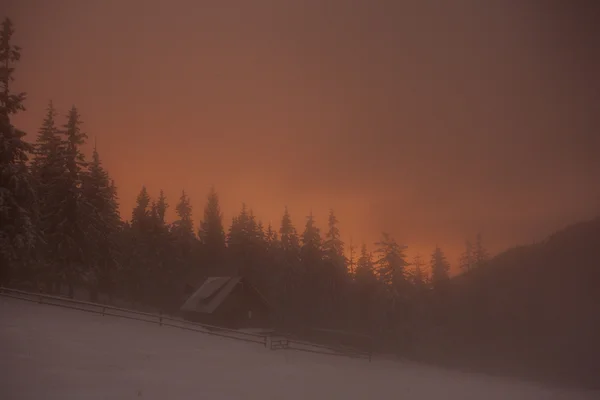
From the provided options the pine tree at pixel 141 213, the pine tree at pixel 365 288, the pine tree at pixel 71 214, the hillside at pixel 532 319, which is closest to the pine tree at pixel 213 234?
the pine tree at pixel 141 213

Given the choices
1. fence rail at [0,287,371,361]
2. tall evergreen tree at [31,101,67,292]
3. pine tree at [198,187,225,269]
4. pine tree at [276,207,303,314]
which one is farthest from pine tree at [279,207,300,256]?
tall evergreen tree at [31,101,67,292]

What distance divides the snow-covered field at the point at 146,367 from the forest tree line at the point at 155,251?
840cm

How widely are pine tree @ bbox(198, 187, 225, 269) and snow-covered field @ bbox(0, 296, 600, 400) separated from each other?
46.2 metres

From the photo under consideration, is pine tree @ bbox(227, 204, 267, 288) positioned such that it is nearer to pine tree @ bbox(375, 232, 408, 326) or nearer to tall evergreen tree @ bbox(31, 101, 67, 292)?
pine tree @ bbox(375, 232, 408, 326)

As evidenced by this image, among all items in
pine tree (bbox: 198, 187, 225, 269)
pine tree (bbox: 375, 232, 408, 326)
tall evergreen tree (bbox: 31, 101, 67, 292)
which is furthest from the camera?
pine tree (bbox: 198, 187, 225, 269)

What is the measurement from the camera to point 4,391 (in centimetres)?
1278

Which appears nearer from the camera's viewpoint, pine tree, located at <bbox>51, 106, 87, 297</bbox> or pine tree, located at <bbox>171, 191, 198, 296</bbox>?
pine tree, located at <bbox>51, 106, 87, 297</bbox>

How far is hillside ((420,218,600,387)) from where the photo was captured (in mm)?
72438

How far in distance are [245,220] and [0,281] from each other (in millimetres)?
46009

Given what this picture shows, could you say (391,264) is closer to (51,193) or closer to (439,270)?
(439,270)

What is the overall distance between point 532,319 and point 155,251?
254ft

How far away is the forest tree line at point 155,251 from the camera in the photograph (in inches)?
1144

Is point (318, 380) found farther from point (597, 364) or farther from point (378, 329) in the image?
point (597, 364)

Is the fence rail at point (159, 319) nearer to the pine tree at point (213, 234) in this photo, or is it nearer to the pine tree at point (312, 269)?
the pine tree at point (312, 269)
